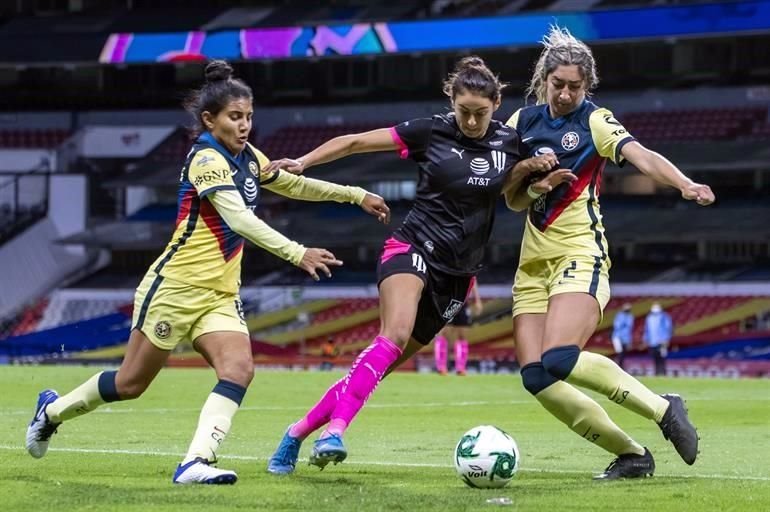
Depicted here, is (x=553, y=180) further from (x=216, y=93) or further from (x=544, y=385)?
(x=216, y=93)

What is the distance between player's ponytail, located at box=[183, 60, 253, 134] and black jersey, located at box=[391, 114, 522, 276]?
3.22 ft

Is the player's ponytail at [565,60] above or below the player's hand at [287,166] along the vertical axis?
above

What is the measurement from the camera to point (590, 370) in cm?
896

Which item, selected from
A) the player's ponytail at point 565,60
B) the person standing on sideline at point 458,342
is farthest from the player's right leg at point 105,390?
the person standing on sideline at point 458,342

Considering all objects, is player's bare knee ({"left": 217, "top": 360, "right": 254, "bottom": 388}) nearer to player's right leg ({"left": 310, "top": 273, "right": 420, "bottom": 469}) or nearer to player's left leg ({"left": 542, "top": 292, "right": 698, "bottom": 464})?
player's right leg ({"left": 310, "top": 273, "right": 420, "bottom": 469})

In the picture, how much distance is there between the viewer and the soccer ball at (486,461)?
8469 mm

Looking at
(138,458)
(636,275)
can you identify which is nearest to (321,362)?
(636,275)

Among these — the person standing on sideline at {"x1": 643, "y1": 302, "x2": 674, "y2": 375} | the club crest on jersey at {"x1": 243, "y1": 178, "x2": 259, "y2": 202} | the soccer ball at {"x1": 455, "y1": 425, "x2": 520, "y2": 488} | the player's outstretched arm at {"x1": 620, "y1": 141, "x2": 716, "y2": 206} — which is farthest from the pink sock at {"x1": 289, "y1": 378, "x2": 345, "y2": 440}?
the person standing on sideline at {"x1": 643, "y1": 302, "x2": 674, "y2": 375}

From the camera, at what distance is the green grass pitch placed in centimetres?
777

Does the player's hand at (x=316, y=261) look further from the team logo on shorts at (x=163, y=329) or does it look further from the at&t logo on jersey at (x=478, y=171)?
the at&t logo on jersey at (x=478, y=171)

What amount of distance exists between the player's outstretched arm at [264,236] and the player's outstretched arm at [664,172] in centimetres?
189

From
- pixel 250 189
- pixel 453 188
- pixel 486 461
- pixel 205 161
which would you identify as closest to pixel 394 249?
pixel 453 188

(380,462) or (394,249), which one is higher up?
(394,249)

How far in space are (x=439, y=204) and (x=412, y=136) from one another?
0.44 meters
